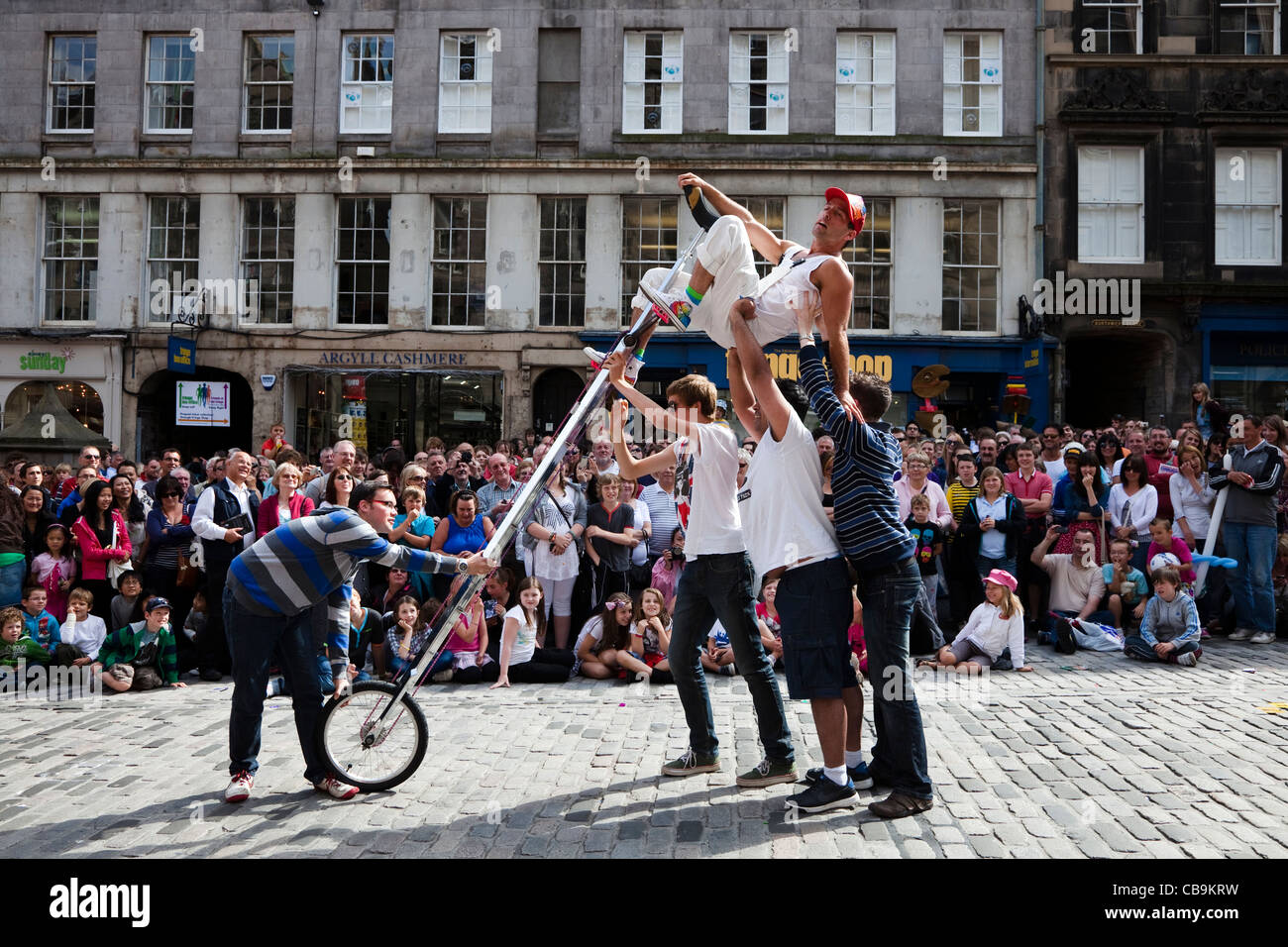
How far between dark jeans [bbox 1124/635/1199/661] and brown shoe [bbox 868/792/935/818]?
5.30m

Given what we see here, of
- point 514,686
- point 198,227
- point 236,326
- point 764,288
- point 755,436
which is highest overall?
point 198,227

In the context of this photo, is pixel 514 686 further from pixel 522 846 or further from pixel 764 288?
pixel 764 288

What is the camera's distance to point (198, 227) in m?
21.0

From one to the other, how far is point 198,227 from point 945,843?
21.1 m

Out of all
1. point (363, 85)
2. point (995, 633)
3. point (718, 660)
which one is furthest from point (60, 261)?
point (995, 633)

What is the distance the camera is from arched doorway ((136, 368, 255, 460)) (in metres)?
21.0

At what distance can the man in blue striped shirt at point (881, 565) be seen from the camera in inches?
185

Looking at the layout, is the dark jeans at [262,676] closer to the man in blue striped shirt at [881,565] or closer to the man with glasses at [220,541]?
the man in blue striped shirt at [881,565]

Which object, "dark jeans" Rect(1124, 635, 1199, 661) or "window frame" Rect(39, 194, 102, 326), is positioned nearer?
"dark jeans" Rect(1124, 635, 1199, 661)

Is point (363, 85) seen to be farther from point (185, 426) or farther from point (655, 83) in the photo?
point (185, 426)

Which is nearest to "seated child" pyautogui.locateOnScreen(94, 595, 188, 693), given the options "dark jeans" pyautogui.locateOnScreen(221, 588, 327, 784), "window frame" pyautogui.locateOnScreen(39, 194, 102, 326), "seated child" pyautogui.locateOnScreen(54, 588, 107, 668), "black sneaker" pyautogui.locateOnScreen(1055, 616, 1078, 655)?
"seated child" pyautogui.locateOnScreen(54, 588, 107, 668)

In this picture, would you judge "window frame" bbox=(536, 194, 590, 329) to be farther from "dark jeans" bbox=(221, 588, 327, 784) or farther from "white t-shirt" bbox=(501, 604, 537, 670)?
"dark jeans" bbox=(221, 588, 327, 784)

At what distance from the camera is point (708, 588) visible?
5.24 m
